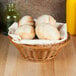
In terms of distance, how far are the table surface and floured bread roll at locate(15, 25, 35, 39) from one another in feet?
0.34

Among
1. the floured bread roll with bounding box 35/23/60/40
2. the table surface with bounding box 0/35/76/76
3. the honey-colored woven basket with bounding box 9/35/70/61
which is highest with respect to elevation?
the floured bread roll with bounding box 35/23/60/40

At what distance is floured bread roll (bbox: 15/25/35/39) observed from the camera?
751 mm

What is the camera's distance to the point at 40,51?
2.45 feet

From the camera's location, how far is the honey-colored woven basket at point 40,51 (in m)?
0.72

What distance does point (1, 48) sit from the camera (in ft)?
2.97

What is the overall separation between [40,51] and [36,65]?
0.21ft

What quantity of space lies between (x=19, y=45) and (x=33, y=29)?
8cm

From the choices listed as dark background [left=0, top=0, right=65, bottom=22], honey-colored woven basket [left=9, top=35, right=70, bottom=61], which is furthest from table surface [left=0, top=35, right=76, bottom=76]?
dark background [left=0, top=0, right=65, bottom=22]

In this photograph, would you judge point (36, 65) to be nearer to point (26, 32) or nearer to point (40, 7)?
point (26, 32)

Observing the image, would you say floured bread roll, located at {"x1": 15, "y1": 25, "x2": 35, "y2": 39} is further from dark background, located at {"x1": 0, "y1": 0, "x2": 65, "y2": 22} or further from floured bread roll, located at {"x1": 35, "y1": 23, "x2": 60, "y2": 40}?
dark background, located at {"x1": 0, "y1": 0, "x2": 65, "y2": 22}

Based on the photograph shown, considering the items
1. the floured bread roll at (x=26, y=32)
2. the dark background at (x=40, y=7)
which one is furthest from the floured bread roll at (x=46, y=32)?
the dark background at (x=40, y=7)

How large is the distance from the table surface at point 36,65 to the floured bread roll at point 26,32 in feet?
0.34

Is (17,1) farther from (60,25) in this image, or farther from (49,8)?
(60,25)

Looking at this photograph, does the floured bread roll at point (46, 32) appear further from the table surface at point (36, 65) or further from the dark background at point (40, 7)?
the dark background at point (40, 7)
